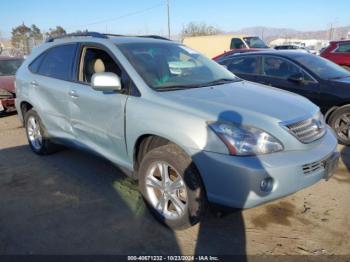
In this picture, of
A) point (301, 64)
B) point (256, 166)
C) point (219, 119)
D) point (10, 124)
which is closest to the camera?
point (256, 166)

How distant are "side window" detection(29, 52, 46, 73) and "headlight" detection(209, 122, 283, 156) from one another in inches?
132

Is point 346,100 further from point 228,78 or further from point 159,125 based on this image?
point 159,125

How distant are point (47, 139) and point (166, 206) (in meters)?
2.64

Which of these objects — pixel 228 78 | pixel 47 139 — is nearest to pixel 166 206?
pixel 228 78

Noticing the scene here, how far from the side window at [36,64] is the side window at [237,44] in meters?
13.2

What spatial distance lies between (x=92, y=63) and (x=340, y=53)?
9.90m

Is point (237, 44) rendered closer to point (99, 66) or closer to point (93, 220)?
point (99, 66)

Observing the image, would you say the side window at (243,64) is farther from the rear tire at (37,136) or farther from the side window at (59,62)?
the rear tire at (37,136)

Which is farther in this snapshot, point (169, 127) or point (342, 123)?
point (342, 123)

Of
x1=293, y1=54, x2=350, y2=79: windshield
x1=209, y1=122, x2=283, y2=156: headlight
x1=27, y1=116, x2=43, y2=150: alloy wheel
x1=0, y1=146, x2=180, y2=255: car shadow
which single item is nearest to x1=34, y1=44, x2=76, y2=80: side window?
x1=27, y1=116, x2=43, y2=150: alloy wheel

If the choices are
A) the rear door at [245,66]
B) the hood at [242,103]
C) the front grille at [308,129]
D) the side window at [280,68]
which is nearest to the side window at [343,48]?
the rear door at [245,66]

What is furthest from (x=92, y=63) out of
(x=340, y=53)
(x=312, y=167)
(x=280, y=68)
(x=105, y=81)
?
(x=340, y=53)

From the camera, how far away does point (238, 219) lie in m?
3.47

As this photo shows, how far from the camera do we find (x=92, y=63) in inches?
164
